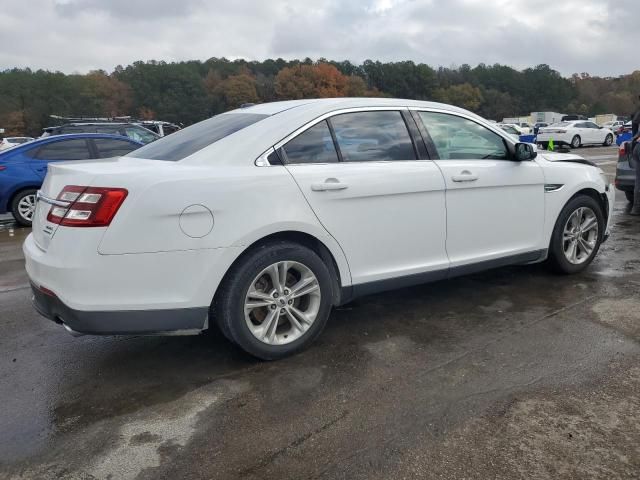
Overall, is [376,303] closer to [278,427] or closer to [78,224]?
[278,427]

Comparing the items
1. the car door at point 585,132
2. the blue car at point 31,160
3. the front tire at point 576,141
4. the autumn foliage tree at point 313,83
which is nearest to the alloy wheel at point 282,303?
the blue car at point 31,160

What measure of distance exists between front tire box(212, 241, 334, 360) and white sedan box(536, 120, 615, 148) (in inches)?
1122

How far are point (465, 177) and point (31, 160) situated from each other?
303 inches

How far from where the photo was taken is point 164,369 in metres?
3.39

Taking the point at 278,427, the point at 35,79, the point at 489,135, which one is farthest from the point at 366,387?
the point at 35,79

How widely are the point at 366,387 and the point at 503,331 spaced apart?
1.28m

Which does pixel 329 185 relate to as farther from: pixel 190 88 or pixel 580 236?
pixel 190 88

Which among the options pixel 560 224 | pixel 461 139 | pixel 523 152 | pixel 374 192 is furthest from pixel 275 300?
pixel 560 224

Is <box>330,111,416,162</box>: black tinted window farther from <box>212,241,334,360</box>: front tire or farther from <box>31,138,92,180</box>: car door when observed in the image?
<box>31,138,92,180</box>: car door

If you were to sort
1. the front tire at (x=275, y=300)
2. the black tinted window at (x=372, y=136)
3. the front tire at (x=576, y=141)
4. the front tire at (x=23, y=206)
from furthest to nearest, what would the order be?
1. the front tire at (x=576, y=141)
2. the front tire at (x=23, y=206)
3. the black tinted window at (x=372, y=136)
4. the front tire at (x=275, y=300)

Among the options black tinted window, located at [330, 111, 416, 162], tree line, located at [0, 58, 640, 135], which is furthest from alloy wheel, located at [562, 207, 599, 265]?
tree line, located at [0, 58, 640, 135]

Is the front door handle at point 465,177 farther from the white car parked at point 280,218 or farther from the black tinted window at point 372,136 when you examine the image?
the black tinted window at point 372,136

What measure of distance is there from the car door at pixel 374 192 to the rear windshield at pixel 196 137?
0.43m

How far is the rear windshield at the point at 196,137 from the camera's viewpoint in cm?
349
